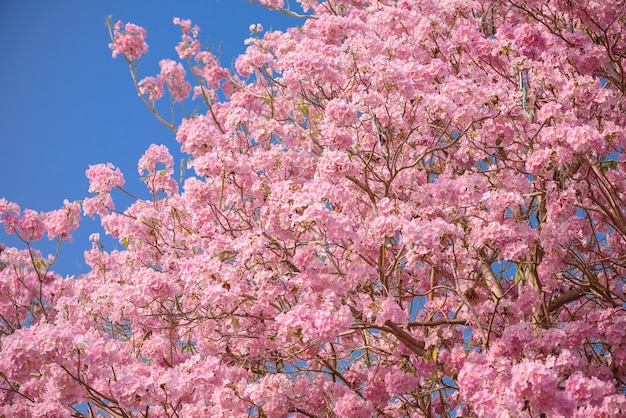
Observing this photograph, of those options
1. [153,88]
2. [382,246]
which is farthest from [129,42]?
[382,246]

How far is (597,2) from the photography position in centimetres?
719

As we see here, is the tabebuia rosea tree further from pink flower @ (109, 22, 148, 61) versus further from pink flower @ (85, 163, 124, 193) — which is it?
pink flower @ (109, 22, 148, 61)

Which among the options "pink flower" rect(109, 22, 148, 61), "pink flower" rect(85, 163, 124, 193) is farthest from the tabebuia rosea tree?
"pink flower" rect(109, 22, 148, 61)

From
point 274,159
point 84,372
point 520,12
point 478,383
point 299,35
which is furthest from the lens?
point 299,35

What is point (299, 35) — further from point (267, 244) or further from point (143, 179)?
point (267, 244)

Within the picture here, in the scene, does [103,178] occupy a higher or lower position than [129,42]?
lower

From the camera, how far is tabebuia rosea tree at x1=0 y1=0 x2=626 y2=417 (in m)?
5.61

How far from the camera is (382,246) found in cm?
585

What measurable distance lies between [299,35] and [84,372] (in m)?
5.89

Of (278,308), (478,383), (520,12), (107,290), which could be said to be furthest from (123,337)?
(520,12)

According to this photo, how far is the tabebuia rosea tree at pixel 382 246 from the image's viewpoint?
221 inches

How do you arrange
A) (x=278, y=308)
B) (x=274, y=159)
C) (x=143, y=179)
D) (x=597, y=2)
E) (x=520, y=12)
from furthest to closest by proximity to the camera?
(x=520, y=12) < (x=143, y=179) < (x=597, y=2) < (x=274, y=159) < (x=278, y=308)

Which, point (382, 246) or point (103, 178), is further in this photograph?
point (103, 178)

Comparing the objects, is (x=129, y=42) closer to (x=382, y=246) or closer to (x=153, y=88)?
(x=153, y=88)
